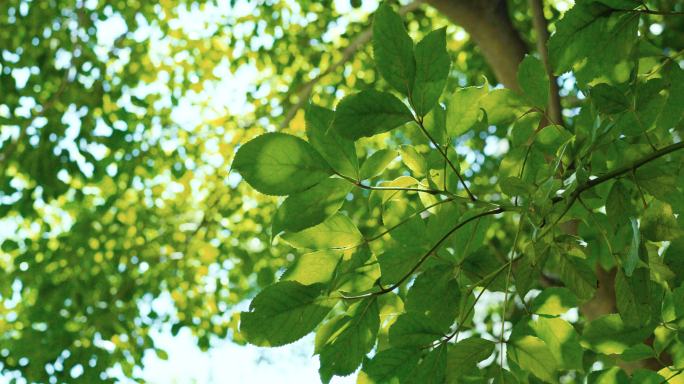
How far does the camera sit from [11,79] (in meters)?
2.63

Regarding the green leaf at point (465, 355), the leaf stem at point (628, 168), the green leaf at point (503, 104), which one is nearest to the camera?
the leaf stem at point (628, 168)

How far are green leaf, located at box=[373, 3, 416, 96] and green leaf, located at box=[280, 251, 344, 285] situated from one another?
0.75ft

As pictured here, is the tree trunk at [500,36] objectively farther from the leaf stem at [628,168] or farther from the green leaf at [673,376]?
the leaf stem at [628,168]

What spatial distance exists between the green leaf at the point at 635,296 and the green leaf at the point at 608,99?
0.18 meters

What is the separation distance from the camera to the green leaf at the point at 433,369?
558mm

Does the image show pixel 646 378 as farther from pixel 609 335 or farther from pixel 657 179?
pixel 657 179

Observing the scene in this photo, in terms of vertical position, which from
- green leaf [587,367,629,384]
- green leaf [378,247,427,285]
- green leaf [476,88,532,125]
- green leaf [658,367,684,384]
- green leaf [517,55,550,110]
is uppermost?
green leaf [517,55,550,110]

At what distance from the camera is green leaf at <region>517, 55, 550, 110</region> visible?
630mm

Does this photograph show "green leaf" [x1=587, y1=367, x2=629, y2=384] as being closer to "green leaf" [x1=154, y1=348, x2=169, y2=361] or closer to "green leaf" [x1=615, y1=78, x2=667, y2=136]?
"green leaf" [x1=615, y1=78, x2=667, y2=136]

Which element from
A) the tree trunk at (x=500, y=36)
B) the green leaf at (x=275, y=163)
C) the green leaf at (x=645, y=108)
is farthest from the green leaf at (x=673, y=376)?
the tree trunk at (x=500, y=36)

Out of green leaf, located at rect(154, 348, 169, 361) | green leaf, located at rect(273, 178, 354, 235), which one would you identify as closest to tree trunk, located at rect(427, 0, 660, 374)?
green leaf, located at rect(273, 178, 354, 235)

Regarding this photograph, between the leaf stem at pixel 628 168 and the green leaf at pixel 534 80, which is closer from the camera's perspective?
the leaf stem at pixel 628 168

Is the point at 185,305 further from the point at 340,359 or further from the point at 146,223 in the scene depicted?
the point at 340,359

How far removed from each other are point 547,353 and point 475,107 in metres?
0.31
